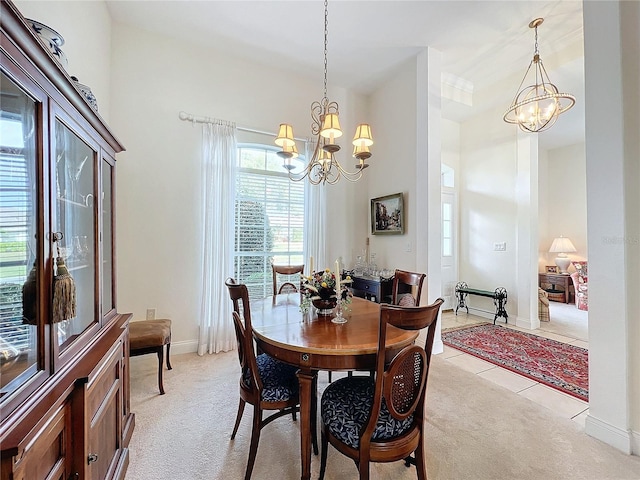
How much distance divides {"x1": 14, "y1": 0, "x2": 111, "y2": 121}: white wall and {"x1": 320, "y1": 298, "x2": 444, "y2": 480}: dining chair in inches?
98.0

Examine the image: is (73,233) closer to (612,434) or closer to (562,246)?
(612,434)

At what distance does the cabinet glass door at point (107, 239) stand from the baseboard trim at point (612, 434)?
321cm

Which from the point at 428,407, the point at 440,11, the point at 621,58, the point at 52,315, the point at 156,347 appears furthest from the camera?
the point at 440,11

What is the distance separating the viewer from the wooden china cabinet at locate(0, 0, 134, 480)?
2.63ft

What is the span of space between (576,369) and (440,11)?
12.5 feet

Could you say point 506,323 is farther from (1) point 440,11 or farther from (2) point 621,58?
(1) point 440,11

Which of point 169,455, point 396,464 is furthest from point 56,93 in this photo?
point 396,464

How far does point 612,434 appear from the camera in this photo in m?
1.83

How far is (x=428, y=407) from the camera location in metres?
2.23

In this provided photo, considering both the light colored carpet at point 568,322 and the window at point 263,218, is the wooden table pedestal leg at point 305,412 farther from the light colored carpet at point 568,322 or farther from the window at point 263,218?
the light colored carpet at point 568,322

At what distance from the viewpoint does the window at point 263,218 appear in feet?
11.7

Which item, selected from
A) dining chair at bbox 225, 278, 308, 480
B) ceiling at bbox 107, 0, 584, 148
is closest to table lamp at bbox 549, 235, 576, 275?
ceiling at bbox 107, 0, 584, 148

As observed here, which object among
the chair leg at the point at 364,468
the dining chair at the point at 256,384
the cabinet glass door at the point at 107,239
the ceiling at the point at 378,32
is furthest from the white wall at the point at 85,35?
the chair leg at the point at 364,468

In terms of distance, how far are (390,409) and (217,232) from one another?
2646 millimetres
